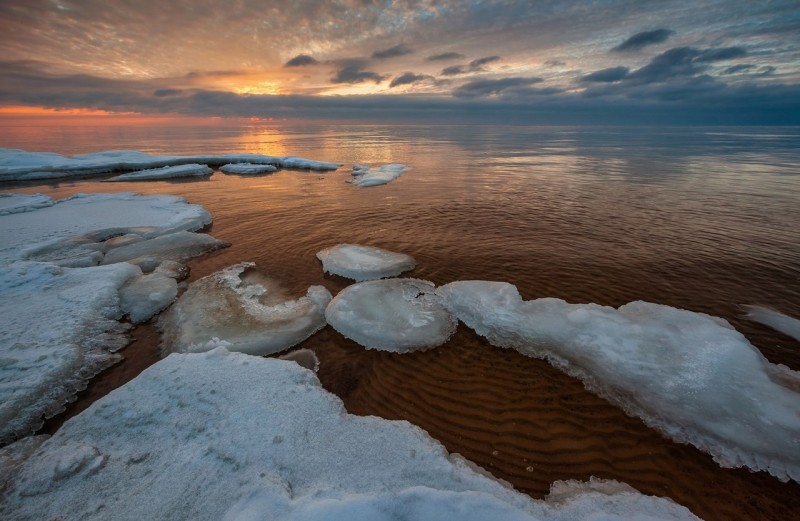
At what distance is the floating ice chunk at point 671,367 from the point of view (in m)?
5.11

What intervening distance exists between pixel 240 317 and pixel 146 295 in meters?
3.07

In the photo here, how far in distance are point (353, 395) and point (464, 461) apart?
2.29 meters

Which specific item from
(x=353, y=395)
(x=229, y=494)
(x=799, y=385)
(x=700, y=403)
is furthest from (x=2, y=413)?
(x=799, y=385)

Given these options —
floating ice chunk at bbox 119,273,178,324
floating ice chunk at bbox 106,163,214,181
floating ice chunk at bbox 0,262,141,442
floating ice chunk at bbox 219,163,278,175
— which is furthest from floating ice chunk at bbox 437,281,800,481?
floating ice chunk at bbox 106,163,214,181

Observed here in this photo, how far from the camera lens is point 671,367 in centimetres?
632

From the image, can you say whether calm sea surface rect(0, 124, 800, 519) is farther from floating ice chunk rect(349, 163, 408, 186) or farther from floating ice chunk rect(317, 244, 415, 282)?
floating ice chunk rect(349, 163, 408, 186)

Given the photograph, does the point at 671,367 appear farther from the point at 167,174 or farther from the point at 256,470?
the point at 167,174

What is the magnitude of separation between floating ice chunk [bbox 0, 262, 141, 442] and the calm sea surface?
1.05m

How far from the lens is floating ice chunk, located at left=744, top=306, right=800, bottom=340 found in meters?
7.73

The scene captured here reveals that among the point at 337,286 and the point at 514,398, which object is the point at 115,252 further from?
the point at 514,398

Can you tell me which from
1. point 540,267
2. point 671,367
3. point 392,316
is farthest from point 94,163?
point 671,367

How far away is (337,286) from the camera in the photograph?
10242 millimetres

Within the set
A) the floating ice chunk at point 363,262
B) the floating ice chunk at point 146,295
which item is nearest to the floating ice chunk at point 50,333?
the floating ice chunk at point 146,295

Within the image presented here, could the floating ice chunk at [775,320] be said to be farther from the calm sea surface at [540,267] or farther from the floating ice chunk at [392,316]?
the floating ice chunk at [392,316]
